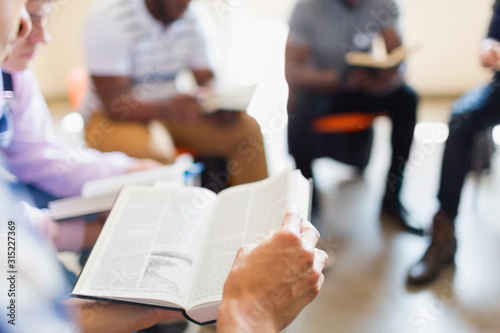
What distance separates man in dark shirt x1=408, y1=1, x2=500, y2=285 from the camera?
4.61 ft

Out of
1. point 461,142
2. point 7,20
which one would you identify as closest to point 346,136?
point 461,142

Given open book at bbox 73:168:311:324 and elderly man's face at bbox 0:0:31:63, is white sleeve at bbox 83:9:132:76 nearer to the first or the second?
open book at bbox 73:168:311:324

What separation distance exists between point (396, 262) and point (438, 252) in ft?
0.49

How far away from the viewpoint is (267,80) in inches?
86.0

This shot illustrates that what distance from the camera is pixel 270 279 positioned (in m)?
0.57

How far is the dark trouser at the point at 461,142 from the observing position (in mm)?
1411

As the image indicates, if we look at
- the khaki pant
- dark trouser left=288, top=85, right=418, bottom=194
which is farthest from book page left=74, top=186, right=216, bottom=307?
dark trouser left=288, top=85, right=418, bottom=194

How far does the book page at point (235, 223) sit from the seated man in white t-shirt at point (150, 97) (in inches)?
21.0

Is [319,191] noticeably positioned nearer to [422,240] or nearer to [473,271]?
[422,240]

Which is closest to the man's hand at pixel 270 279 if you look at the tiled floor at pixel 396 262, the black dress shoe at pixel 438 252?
the tiled floor at pixel 396 262

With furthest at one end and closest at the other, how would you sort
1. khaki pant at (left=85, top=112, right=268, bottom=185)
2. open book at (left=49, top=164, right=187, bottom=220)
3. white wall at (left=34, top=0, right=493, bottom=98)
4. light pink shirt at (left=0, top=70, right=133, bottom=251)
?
white wall at (left=34, top=0, right=493, bottom=98) → khaki pant at (left=85, top=112, right=268, bottom=185) → light pink shirt at (left=0, top=70, right=133, bottom=251) → open book at (left=49, top=164, right=187, bottom=220)

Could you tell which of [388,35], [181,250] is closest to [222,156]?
[181,250]

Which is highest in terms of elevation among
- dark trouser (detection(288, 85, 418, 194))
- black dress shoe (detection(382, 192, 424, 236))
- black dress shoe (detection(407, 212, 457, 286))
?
dark trouser (detection(288, 85, 418, 194))

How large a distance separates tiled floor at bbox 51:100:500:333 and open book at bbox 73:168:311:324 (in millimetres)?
554
